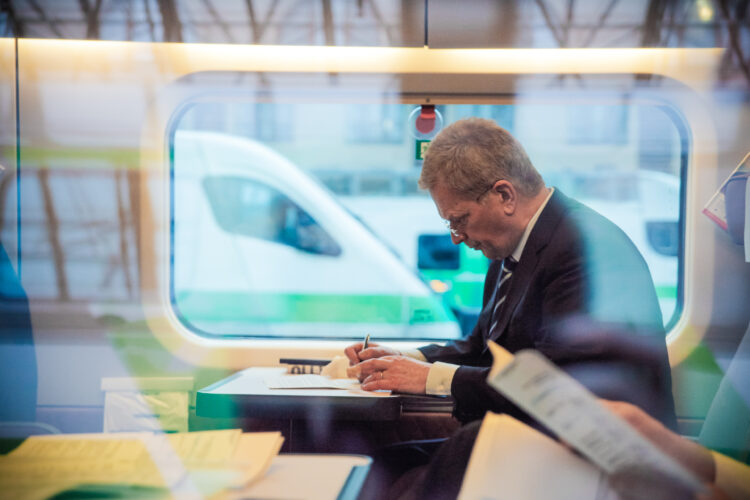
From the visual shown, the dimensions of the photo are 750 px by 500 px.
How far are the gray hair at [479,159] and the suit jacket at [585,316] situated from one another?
0.14 meters

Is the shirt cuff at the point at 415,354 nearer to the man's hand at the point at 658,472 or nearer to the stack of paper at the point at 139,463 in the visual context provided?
the stack of paper at the point at 139,463

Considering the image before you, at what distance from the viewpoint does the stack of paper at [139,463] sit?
0.91 m

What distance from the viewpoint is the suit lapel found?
175 centimetres

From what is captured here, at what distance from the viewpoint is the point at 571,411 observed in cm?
72

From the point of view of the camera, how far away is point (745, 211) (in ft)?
7.98

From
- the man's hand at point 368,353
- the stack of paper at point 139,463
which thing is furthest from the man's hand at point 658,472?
the man's hand at point 368,353

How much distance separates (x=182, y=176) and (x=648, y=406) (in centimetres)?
210

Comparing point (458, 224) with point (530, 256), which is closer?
point (530, 256)

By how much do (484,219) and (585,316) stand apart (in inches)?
20.0

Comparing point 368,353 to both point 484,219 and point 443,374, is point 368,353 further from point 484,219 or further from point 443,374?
point 484,219

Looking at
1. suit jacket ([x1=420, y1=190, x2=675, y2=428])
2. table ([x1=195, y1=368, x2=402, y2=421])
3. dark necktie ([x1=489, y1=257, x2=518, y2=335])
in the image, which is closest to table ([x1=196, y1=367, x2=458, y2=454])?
table ([x1=195, y1=368, x2=402, y2=421])

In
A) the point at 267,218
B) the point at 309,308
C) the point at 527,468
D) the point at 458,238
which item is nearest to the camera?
the point at 527,468

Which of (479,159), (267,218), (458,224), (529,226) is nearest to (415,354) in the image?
(458,224)

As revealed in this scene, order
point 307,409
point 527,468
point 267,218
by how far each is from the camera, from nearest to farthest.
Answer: point 527,468 < point 307,409 < point 267,218
